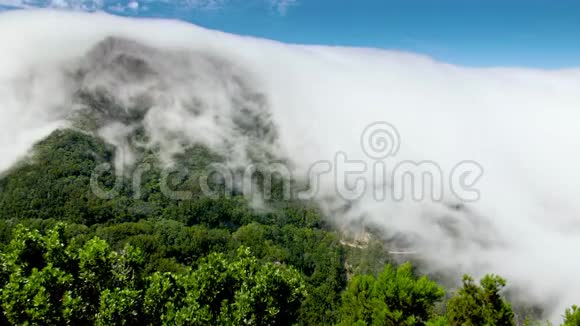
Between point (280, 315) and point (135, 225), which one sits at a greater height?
point (280, 315)

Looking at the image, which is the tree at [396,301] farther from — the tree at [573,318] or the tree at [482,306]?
the tree at [573,318]

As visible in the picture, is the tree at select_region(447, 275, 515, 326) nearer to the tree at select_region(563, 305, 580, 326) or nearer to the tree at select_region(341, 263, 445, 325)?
the tree at select_region(341, 263, 445, 325)

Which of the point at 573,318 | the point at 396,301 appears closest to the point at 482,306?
the point at 573,318

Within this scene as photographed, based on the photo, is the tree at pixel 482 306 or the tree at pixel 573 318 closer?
the tree at pixel 573 318

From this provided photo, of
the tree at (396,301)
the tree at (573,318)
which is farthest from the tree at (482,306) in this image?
the tree at (573,318)

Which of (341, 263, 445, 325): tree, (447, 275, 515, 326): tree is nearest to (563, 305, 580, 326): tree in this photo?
Result: (447, 275, 515, 326): tree

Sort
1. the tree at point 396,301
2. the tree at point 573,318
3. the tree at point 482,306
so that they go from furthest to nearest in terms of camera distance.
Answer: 1. the tree at point 396,301
2. the tree at point 482,306
3. the tree at point 573,318

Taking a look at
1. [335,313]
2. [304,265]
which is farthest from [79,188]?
[335,313]

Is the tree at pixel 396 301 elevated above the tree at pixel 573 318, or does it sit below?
below

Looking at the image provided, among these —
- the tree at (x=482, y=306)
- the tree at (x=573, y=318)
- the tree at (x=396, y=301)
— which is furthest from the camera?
the tree at (x=396, y=301)

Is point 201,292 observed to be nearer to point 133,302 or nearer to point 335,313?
point 133,302
